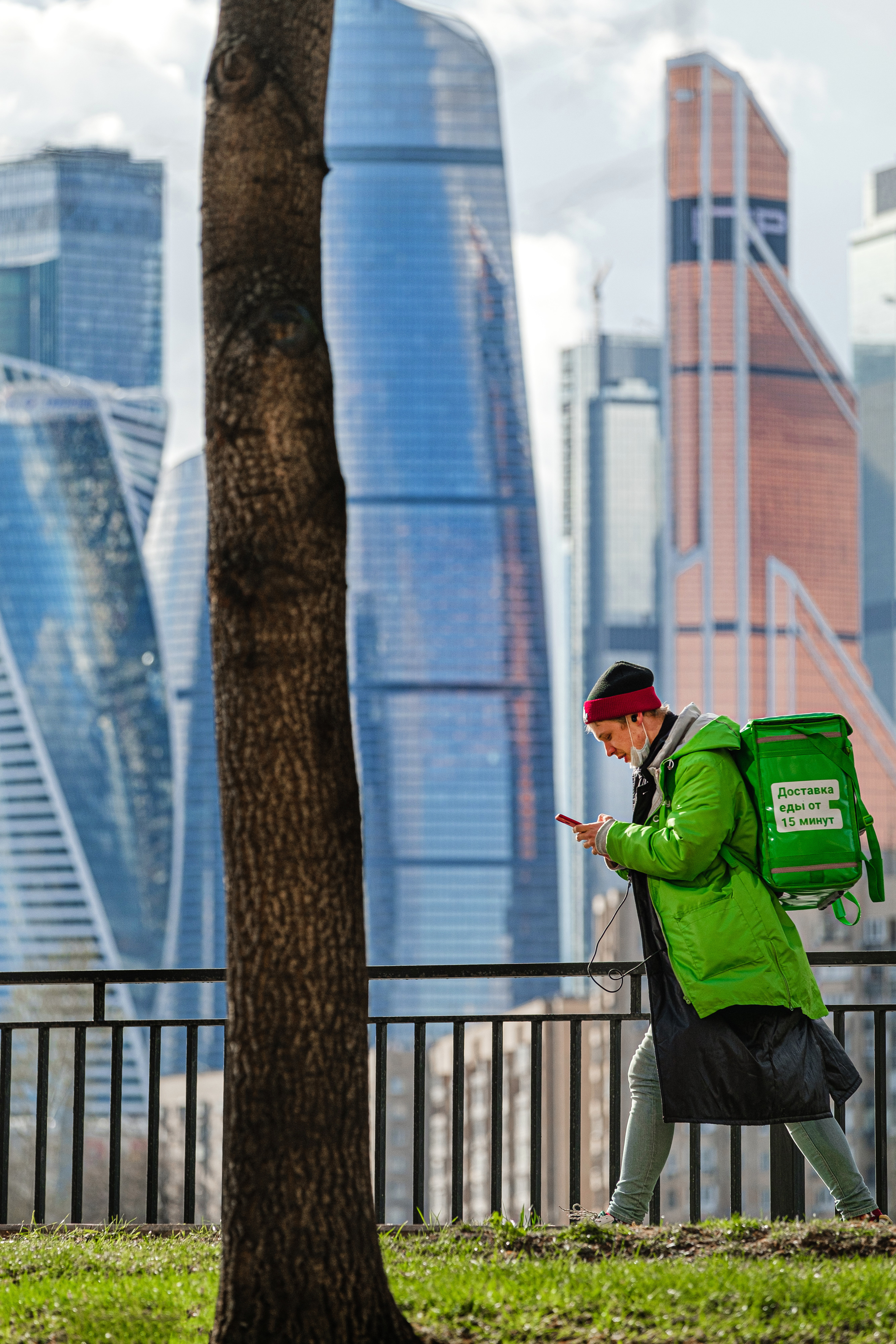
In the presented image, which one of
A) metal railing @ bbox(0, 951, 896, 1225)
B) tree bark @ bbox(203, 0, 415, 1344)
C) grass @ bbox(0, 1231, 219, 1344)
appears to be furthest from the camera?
metal railing @ bbox(0, 951, 896, 1225)

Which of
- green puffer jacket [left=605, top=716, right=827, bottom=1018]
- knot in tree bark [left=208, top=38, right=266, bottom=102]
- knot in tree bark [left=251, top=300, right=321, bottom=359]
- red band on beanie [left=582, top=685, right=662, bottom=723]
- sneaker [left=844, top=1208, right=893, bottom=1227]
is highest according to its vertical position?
knot in tree bark [left=208, top=38, right=266, bottom=102]

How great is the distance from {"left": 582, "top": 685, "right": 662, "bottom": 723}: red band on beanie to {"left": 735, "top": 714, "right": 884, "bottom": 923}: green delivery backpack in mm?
364

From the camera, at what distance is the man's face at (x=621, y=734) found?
4.63 meters

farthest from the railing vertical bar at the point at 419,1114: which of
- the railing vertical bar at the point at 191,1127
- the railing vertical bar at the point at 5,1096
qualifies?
the railing vertical bar at the point at 5,1096

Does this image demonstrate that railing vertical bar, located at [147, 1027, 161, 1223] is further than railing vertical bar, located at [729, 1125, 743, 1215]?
Yes

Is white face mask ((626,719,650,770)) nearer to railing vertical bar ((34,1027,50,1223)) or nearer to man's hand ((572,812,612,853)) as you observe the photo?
man's hand ((572,812,612,853))

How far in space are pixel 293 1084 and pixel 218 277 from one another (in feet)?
6.13

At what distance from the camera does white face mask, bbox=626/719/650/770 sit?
4621mm

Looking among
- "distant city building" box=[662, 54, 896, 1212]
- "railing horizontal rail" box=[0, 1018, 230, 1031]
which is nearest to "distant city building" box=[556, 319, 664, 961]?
"distant city building" box=[662, 54, 896, 1212]

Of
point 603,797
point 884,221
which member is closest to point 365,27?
point 884,221

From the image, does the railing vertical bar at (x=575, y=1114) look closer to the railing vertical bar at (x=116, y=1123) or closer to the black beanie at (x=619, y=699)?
the black beanie at (x=619, y=699)

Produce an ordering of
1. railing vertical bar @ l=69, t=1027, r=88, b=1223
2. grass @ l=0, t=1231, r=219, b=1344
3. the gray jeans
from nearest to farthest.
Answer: grass @ l=0, t=1231, r=219, b=1344
the gray jeans
railing vertical bar @ l=69, t=1027, r=88, b=1223

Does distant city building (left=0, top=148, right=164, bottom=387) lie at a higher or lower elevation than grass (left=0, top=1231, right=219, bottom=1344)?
higher

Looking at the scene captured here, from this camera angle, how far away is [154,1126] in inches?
221
